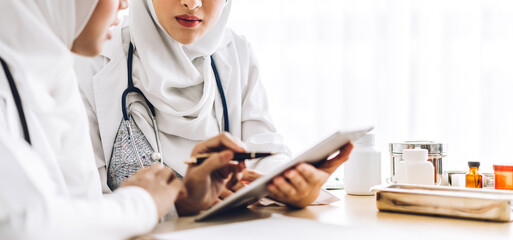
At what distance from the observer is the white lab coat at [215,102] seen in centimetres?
141

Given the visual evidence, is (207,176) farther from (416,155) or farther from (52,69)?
(416,155)

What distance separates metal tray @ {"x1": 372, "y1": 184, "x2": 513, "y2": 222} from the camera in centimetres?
90

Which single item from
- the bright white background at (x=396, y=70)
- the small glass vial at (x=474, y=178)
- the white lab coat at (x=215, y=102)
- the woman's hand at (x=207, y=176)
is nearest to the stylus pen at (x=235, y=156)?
the woman's hand at (x=207, y=176)

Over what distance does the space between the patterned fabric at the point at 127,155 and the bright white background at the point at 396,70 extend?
4.33ft

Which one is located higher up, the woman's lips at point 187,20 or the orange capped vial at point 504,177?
the woman's lips at point 187,20

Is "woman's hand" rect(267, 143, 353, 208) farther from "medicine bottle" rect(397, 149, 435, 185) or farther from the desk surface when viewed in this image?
A: "medicine bottle" rect(397, 149, 435, 185)

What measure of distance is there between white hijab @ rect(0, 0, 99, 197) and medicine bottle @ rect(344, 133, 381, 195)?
0.72 m

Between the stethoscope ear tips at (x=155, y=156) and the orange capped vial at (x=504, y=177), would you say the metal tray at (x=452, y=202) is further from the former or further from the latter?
the stethoscope ear tips at (x=155, y=156)

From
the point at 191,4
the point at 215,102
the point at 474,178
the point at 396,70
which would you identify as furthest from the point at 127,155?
the point at 396,70

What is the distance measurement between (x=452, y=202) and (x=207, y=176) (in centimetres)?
47

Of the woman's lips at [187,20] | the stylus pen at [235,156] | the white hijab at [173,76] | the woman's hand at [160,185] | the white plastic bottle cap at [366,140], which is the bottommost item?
the white plastic bottle cap at [366,140]

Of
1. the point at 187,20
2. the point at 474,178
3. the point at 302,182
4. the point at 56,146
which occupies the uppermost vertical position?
the point at 187,20

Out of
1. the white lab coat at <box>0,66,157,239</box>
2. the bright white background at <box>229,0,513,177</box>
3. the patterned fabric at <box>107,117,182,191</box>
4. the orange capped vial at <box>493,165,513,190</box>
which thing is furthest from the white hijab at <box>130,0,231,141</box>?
the bright white background at <box>229,0,513,177</box>

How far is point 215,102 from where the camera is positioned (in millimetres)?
1567
